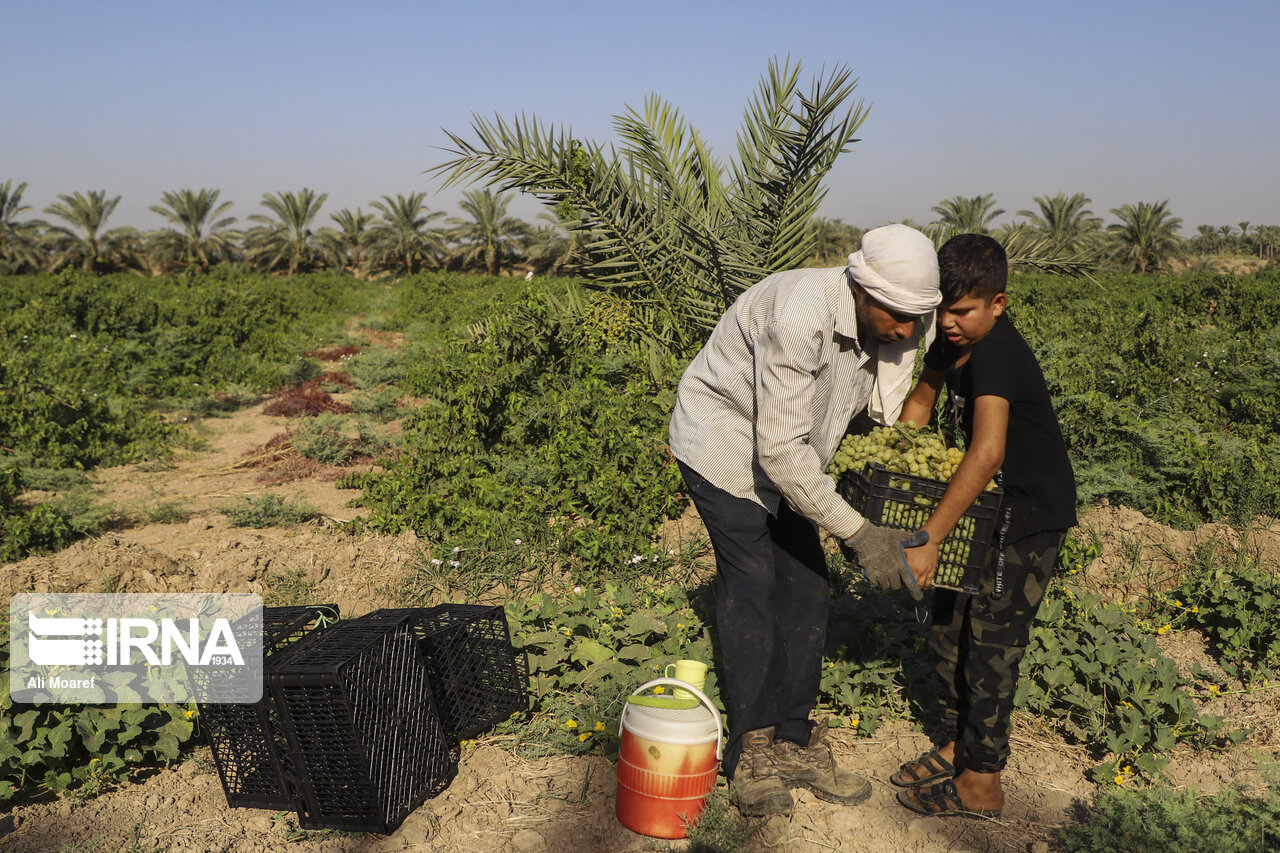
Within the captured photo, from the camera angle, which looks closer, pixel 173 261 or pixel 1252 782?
pixel 1252 782

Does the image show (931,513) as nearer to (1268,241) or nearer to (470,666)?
(470,666)

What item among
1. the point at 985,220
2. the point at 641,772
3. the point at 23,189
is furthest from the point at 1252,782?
the point at 23,189

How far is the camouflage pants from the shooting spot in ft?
8.61

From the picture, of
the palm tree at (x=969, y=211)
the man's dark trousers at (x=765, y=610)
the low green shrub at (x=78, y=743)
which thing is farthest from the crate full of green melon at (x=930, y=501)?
the palm tree at (x=969, y=211)

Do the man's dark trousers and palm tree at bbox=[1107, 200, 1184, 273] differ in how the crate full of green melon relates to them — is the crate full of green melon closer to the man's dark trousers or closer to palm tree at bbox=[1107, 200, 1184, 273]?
the man's dark trousers

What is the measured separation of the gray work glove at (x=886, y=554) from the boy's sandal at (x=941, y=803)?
32.0 inches

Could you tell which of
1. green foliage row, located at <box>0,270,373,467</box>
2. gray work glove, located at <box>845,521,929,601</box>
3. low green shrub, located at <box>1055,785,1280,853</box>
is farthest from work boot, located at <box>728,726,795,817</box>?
green foliage row, located at <box>0,270,373,467</box>

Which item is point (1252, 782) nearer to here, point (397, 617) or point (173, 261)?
point (397, 617)

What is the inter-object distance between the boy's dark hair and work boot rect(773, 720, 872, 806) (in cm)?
152

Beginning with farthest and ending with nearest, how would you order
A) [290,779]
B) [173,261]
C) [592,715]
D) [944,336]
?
[173,261] < [592,715] < [290,779] < [944,336]

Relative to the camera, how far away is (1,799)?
9.39 ft

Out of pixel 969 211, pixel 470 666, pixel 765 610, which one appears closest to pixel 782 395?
pixel 765 610

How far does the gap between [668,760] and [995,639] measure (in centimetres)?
105

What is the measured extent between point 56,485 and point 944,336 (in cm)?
731
